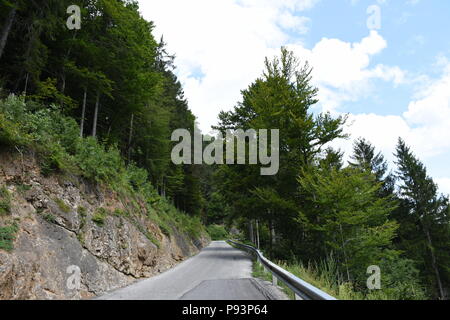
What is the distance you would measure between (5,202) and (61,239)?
1690 mm

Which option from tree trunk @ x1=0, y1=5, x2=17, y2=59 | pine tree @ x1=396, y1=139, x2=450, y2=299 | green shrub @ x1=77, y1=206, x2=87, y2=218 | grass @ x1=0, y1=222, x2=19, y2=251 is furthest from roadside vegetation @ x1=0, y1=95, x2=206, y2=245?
pine tree @ x1=396, y1=139, x2=450, y2=299

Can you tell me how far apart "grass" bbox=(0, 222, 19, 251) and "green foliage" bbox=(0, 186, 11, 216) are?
37cm

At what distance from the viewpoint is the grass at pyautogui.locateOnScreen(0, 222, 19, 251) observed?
5.14 meters

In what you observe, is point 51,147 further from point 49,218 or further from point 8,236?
point 8,236

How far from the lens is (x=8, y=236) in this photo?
5371 millimetres

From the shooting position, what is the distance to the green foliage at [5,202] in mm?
5734

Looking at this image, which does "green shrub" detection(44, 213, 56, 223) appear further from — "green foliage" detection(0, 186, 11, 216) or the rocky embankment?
"green foliage" detection(0, 186, 11, 216)

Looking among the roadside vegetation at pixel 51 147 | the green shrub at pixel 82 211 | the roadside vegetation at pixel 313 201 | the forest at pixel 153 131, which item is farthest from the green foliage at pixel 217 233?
the green shrub at pixel 82 211

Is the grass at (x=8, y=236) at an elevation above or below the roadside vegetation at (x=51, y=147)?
below

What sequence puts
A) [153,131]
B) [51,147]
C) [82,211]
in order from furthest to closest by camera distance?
1. [153,131]
2. [82,211]
3. [51,147]

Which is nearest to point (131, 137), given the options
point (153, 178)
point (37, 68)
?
point (153, 178)

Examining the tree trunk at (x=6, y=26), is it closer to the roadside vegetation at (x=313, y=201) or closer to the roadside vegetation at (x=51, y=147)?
the roadside vegetation at (x=51, y=147)

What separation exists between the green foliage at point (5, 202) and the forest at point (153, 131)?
Result: 1.45 meters

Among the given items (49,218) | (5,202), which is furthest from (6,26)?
(49,218)
